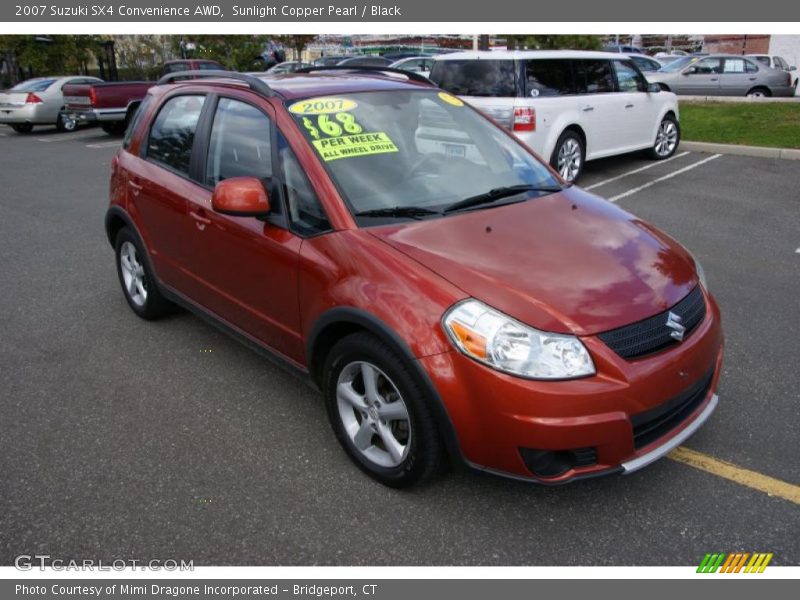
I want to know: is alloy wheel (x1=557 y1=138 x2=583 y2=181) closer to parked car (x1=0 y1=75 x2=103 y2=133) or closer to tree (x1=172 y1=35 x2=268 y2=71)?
parked car (x1=0 y1=75 x2=103 y2=133)

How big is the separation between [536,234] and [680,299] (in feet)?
2.22

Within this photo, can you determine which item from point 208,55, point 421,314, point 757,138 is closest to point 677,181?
point 757,138

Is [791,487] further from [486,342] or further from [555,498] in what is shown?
[486,342]

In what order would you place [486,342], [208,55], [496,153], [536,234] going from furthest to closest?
1. [208,55]
2. [496,153]
3. [536,234]
4. [486,342]

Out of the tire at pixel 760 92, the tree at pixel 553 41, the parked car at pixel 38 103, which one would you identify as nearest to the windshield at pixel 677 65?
the tire at pixel 760 92

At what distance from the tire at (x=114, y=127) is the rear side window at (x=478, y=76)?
446 inches

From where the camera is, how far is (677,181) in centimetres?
934

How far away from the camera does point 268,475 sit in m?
3.18

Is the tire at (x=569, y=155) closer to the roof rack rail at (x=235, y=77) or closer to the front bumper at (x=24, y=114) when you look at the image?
the roof rack rail at (x=235, y=77)

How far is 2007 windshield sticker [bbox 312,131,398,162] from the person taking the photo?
10.8 feet

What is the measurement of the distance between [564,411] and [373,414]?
890mm

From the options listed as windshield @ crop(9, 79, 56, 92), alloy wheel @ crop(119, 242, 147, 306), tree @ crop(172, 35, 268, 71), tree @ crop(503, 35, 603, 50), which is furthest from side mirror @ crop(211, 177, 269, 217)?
tree @ crop(172, 35, 268, 71)

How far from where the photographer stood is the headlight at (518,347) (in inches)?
100.0

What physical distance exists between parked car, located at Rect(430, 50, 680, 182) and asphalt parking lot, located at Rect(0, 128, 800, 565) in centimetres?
387
